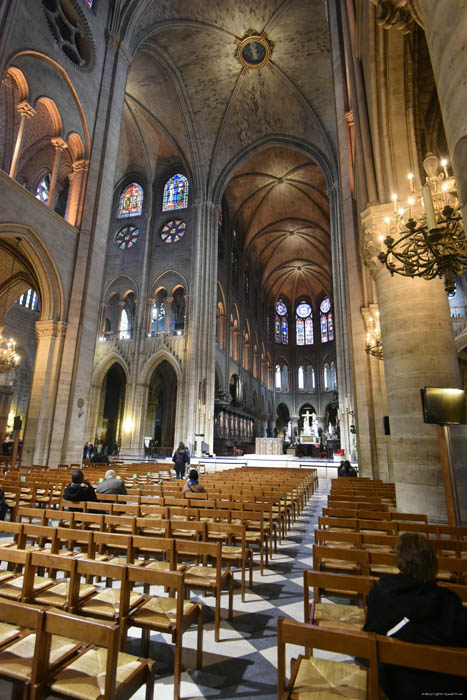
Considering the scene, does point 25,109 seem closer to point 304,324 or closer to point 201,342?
point 201,342

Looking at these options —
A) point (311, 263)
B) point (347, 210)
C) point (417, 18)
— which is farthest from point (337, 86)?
point (311, 263)

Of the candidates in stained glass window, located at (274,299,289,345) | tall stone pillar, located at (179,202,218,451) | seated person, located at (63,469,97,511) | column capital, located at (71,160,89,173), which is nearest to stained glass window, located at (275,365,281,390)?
stained glass window, located at (274,299,289,345)

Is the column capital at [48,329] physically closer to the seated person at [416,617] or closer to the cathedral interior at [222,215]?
the cathedral interior at [222,215]

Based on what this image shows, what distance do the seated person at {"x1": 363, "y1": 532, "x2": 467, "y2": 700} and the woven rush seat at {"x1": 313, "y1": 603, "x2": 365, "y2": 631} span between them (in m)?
0.75

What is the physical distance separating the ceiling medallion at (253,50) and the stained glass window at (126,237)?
12.0 meters

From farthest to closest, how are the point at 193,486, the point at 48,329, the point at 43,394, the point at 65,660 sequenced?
1. the point at 48,329
2. the point at 43,394
3. the point at 193,486
4. the point at 65,660

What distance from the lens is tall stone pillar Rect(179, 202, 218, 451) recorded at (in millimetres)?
20828

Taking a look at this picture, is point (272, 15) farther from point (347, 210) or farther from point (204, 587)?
point (204, 587)

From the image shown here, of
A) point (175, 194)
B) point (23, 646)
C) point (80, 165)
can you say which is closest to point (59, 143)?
point (80, 165)

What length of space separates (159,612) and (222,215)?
29.2 metres

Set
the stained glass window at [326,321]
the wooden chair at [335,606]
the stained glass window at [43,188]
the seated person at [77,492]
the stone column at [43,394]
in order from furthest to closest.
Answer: the stained glass window at [326,321]
the stained glass window at [43,188]
the stone column at [43,394]
the seated person at [77,492]
the wooden chair at [335,606]

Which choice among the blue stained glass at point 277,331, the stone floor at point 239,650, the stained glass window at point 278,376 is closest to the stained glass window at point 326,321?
the blue stained glass at point 277,331

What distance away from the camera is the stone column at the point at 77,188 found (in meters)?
12.8

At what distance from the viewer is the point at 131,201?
26.3m
